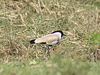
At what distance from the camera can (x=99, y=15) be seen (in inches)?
302

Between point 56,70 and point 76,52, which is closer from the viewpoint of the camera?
point 56,70

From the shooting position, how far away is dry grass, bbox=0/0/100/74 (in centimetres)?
541

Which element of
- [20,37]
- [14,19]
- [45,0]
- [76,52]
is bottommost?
[76,52]

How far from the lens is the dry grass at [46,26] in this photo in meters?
5.41

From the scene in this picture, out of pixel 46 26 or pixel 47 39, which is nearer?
pixel 47 39

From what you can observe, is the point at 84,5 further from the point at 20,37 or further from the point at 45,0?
the point at 20,37

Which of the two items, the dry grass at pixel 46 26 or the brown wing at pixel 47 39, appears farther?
the dry grass at pixel 46 26

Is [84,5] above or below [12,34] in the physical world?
above

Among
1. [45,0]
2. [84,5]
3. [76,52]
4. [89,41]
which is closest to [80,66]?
[76,52]

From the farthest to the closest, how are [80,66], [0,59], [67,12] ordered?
[67,12] → [0,59] → [80,66]

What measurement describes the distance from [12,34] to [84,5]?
3.86m

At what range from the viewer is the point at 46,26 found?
6.61 meters

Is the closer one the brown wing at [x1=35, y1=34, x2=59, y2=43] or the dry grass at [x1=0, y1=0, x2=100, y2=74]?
the brown wing at [x1=35, y1=34, x2=59, y2=43]

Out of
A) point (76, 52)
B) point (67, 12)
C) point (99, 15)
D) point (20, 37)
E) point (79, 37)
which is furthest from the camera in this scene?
point (99, 15)
